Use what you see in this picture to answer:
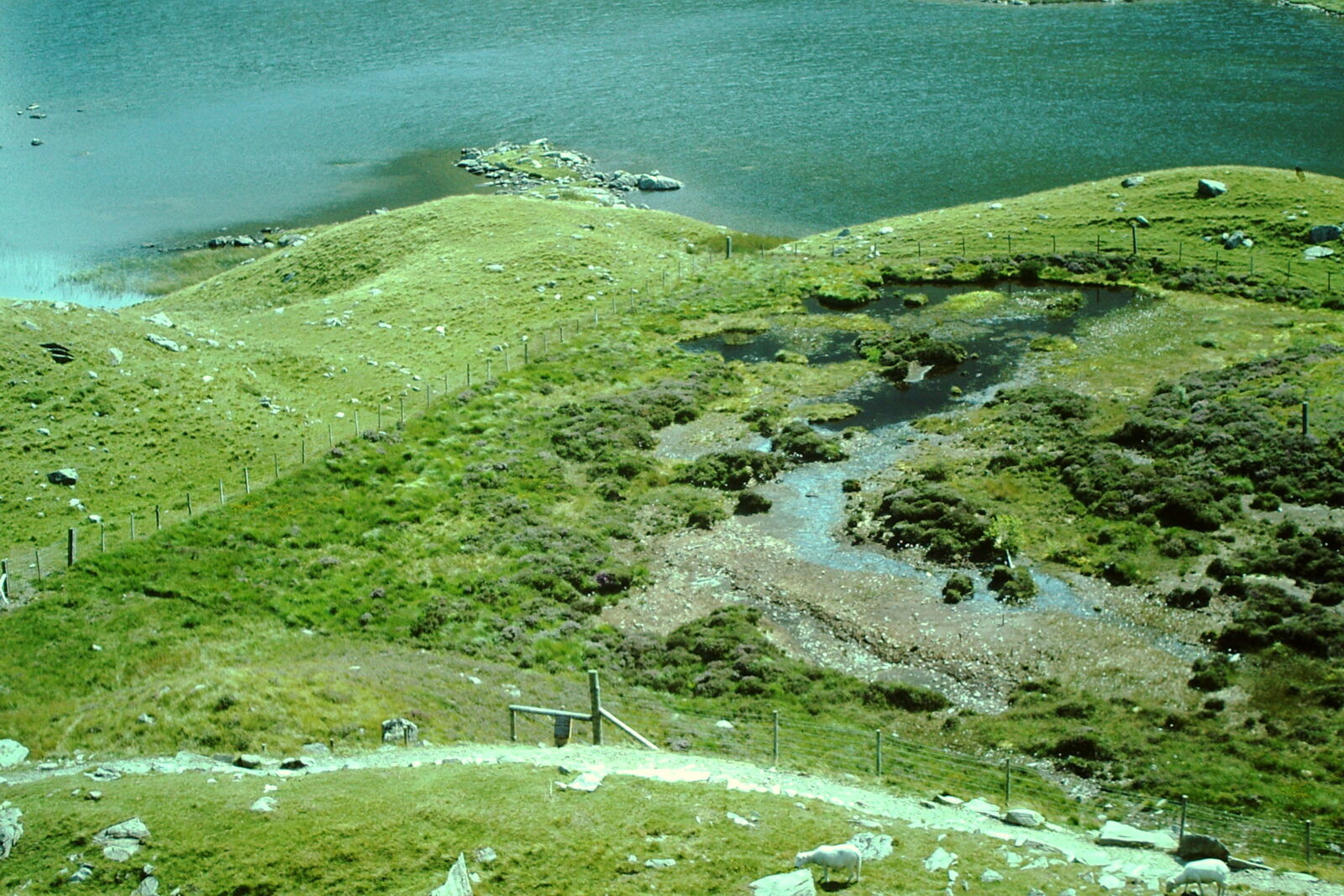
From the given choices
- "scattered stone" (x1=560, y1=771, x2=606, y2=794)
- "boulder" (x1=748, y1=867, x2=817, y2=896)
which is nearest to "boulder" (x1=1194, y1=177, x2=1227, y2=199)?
"scattered stone" (x1=560, y1=771, x2=606, y2=794)

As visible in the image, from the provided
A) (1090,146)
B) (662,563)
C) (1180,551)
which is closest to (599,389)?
(662,563)

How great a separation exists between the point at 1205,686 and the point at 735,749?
14537 mm

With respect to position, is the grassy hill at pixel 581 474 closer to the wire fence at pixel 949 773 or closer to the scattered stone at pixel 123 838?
the wire fence at pixel 949 773

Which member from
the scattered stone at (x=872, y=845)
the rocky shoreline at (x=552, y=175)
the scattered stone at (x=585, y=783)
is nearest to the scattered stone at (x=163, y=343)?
the scattered stone at (x=585, y=783)

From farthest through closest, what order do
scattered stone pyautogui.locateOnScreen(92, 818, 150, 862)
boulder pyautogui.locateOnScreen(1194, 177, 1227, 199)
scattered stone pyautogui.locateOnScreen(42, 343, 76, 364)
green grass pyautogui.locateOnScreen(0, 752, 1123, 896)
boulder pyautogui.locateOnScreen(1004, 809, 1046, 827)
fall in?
1. boulder pyautogui.locateOnScreen(1194, 177, 1227, 199)
2. scattered stone pyautogui.locateOnScreen(42, 343, 76, 364)
3. boulder pyautogui.locateOnScreen(1004, 809, 1046, 827)
4. scattered stone pyautogui.locateOnScreen(92, 818, 150, 862)
5. green grass pyautogui.locateOnScreen(0, 752, 1123, 896)

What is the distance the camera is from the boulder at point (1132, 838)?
28406 millimetres

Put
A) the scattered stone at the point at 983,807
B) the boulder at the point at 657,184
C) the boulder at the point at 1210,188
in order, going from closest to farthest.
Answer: the scattered stone at the point at 983,807 < the boulder at the point at 1210,188 < the boulder at the point at 657,184

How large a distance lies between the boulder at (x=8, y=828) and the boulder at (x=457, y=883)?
8.96 m

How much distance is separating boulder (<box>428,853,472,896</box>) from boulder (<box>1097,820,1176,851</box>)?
14.7 meters

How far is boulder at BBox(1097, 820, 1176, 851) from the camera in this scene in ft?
93.2

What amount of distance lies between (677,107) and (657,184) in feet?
94.0

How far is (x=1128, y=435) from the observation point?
2143 inches

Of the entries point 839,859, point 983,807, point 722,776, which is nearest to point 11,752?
point 722,776

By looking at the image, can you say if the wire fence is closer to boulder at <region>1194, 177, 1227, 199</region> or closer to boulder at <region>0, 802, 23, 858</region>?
boulder at <region>0, 802, 23, 858</region>
